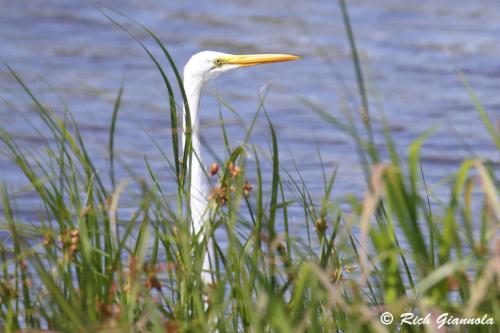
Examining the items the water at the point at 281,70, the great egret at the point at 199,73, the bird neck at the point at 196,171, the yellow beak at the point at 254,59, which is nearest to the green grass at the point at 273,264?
the bird neck at the point at 196,171

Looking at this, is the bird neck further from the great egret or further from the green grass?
the green grass

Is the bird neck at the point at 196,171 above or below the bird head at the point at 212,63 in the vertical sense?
below

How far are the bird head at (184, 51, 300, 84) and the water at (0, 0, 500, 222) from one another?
2470 mm

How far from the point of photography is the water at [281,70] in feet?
27.6

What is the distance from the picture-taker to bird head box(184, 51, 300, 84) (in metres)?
4.34

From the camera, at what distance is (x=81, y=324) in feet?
7.54

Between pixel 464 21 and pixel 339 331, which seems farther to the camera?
pixel 464 21

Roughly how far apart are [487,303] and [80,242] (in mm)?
950

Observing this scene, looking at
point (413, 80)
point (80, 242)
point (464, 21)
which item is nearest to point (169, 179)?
point (413, 80)

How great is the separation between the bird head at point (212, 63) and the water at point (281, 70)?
8.10 feet

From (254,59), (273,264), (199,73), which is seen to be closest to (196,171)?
(199,73)

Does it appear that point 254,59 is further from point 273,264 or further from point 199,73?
point 273,264

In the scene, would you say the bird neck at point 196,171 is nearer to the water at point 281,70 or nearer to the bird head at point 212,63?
the bird head at point 212,63

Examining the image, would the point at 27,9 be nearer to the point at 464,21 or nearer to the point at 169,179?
the point at 464,21
